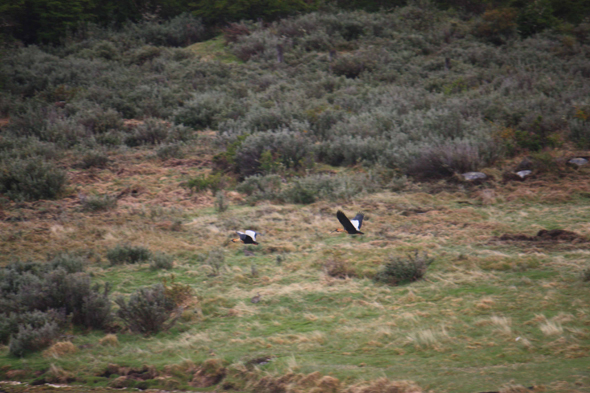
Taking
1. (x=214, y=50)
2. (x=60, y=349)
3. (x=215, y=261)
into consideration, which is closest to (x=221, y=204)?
(x=215, y=261)

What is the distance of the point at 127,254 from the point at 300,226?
8.74 ft

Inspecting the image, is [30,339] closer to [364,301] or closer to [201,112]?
[364,301]

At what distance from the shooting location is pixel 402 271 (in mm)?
6273

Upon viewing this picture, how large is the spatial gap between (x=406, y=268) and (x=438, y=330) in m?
1.37

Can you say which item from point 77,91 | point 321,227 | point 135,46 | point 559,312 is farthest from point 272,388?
point 135,46

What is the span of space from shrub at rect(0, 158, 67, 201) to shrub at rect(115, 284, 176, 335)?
5.61m

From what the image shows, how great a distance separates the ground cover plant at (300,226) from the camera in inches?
189

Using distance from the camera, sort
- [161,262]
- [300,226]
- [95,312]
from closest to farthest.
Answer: [95,312] < [161,262] < [300,226]

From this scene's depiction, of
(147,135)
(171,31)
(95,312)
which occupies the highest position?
(171,31)

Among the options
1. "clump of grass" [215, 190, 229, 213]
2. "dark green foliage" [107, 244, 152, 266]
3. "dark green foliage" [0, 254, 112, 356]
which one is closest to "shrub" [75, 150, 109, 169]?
"clump of grass" [215, 190, 229, 213]

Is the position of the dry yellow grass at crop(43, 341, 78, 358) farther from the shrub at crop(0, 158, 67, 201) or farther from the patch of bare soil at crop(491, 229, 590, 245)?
the shrub at crop(0, 158, 67, 201)

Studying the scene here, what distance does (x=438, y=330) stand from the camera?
16.3 feet

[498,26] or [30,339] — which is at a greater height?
[30,339]

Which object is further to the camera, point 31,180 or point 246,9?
point 246,9
